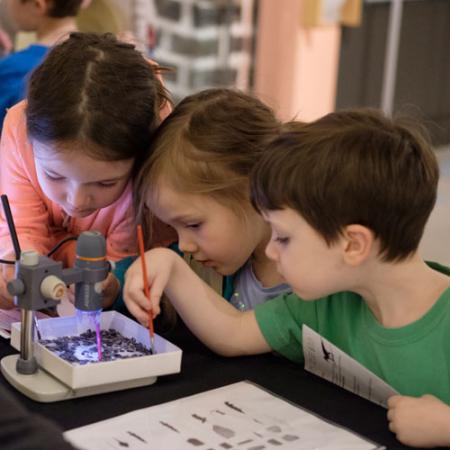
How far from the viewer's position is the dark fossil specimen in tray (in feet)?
3.92

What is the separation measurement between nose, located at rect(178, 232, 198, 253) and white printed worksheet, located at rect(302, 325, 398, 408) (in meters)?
0.26

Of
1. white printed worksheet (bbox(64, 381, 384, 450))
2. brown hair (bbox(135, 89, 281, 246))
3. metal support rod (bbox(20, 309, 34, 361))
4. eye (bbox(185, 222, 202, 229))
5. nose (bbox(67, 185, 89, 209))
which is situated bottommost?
white printed worksheet (bbox(64, 381, 384, 450))

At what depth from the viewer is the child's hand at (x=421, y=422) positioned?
3.41ft

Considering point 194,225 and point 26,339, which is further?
point 194,225

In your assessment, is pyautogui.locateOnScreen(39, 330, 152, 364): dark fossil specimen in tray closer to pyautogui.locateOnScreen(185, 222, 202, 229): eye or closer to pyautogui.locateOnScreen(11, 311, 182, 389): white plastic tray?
pyautogui.locateOnScreen(11, 311, 182, 389): white plastic tray

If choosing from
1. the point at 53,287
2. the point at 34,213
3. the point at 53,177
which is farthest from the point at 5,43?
the point at 53,287

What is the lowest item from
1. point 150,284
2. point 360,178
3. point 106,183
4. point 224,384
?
point 224,384

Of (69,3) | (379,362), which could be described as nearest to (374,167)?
(379,362)

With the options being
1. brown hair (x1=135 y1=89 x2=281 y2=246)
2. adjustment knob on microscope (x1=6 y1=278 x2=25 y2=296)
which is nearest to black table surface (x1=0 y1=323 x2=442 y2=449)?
adjustment knob on microscope (x1=6 y1=278 x2=25 y2=296)

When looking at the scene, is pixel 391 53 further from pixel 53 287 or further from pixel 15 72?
pixel 53 287

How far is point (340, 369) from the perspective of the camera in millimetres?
1210

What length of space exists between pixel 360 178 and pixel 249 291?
1.45 ft

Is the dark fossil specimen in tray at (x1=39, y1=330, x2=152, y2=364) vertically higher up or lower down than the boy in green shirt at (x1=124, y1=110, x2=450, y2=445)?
Result: lower down

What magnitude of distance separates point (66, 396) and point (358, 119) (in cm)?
53
